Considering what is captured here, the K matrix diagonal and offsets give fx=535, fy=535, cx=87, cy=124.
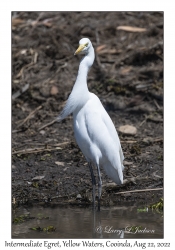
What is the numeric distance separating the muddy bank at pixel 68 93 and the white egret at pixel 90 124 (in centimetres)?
58

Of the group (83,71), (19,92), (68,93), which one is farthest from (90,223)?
(19,92)

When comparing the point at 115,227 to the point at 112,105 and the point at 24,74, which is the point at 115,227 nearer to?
the point at 112,105

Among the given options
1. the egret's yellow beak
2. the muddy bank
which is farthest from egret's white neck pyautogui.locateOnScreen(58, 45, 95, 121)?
the muddy bank

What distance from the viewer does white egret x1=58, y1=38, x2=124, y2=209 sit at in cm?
596

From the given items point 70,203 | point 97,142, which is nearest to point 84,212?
point 70,203

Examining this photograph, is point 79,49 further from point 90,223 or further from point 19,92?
point 19,92

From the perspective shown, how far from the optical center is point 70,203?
6258 mm

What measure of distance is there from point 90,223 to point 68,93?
412cm

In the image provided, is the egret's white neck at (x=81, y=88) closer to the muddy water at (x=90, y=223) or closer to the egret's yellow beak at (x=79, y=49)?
the egret's yellow beak at (x=79, y=49)

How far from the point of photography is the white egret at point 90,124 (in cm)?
596

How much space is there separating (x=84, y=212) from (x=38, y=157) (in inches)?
64.8

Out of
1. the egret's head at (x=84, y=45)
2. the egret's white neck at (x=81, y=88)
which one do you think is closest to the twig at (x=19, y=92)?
the egret's white neck at (x=81, y=88)

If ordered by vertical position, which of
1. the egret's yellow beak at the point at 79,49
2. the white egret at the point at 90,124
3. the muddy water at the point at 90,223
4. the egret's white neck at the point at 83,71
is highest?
the egret's yellow beak at the point at 79,49

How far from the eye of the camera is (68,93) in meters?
9.50
